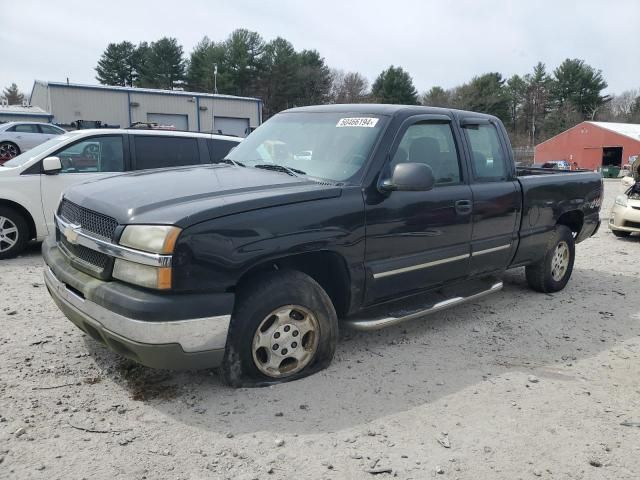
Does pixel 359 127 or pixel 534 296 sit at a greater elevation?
pixel 359 127

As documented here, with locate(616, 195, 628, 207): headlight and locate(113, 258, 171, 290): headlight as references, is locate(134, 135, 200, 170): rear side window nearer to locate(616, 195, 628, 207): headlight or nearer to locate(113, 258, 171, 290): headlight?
locate(113, 258, 171, 290): headlight

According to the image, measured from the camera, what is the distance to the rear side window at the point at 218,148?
788 cm

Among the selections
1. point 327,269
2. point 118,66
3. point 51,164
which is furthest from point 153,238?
point 118,66

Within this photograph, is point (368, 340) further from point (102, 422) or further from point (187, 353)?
point (102, 422)

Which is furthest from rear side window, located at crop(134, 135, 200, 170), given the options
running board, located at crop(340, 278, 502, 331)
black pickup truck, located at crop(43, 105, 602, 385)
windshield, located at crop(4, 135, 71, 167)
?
running board, located at crop(340, 278, 502, 331)

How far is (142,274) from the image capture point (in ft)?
9.95

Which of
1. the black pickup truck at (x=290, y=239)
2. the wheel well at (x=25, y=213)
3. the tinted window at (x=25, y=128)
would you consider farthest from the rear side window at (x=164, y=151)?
the tinted window at (x=25, y=128)

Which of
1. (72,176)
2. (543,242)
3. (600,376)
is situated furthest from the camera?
(72,176)

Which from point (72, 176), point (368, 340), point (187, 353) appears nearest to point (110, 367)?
point (187, 353)

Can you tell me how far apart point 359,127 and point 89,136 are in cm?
453

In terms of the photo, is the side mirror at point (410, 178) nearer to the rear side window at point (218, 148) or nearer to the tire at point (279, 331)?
the tire at point (279, 331)

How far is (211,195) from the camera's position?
3.37 metres

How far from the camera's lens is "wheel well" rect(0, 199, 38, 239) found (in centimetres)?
678

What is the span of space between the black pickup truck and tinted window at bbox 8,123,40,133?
1841cm
